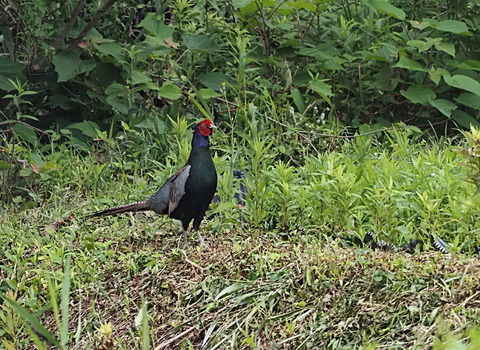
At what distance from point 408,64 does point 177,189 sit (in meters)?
2.81

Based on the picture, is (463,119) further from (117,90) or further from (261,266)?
(261,266)

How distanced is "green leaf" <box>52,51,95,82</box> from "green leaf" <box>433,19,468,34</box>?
2.64 metres

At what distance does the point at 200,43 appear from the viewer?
6.35m

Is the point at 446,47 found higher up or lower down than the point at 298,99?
higher up

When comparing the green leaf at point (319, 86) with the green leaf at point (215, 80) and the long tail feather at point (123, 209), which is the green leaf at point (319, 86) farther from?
the long tail feather at point (123, 209)

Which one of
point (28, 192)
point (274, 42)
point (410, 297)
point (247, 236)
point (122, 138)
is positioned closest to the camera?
point (410, 297)

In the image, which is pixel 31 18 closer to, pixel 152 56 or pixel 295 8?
pixel 152 56

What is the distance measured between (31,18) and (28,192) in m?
1.55

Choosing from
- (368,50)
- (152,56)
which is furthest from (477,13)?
(152,56)

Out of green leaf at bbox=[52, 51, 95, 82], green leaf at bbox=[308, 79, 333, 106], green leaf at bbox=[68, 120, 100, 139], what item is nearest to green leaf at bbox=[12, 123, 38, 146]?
green leaf at bbox=[68, 120, 100, 139]

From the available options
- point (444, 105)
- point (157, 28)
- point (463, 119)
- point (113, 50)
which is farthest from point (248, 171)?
point (463, 119)

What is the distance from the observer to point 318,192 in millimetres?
4309

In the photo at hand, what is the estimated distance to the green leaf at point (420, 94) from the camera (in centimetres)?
645

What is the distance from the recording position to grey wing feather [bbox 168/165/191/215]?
13.6ft
